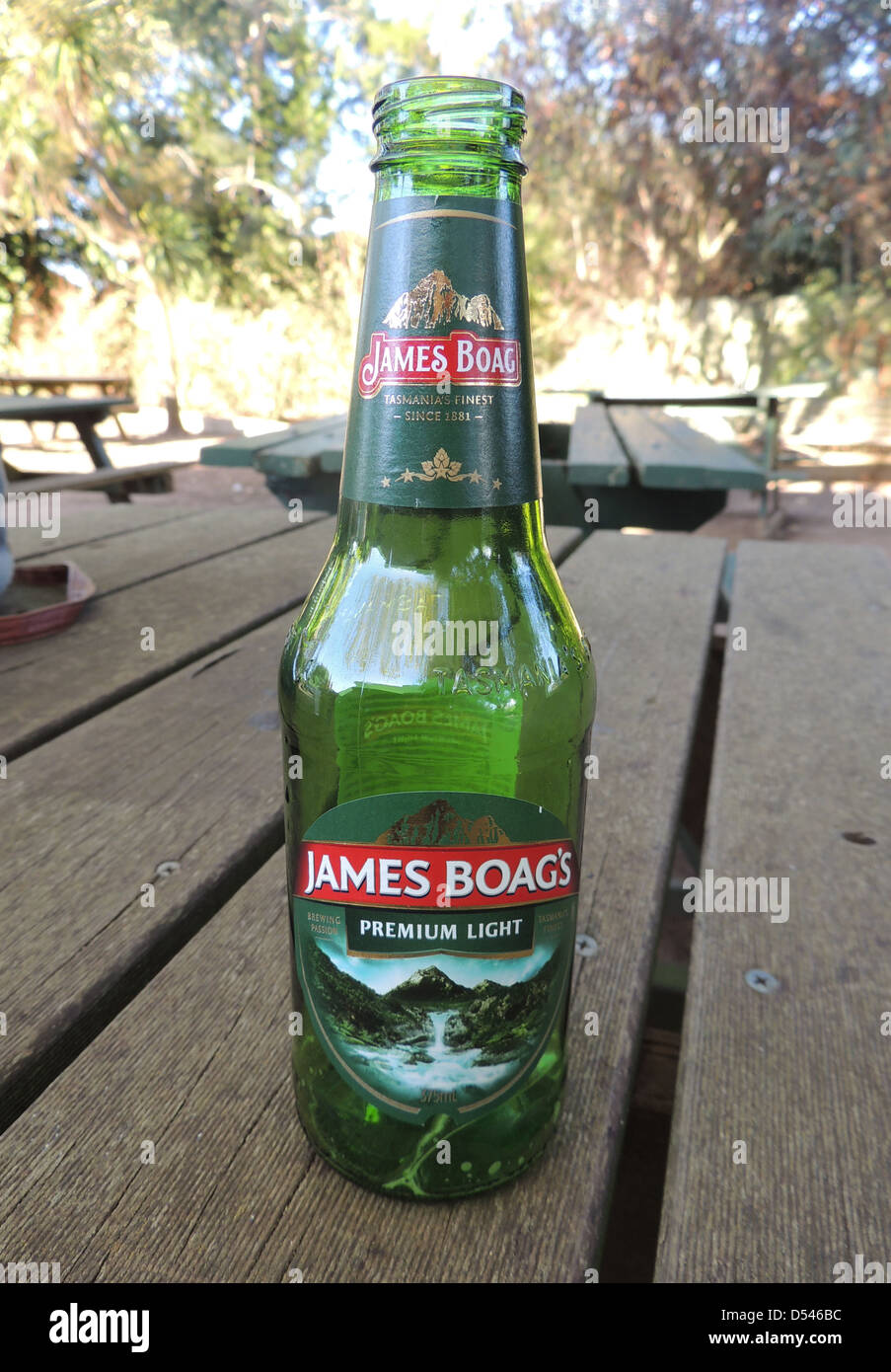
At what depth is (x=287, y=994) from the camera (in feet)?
2.51

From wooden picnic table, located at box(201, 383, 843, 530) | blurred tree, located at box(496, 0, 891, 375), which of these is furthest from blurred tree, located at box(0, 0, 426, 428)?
wooden picnic table, located at box(201, 383, 843, 530)

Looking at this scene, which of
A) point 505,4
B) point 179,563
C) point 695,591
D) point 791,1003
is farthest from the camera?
point 505,4

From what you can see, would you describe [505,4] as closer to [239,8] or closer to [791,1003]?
[239,8]

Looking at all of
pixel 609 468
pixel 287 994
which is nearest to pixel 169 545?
pixel 609 468

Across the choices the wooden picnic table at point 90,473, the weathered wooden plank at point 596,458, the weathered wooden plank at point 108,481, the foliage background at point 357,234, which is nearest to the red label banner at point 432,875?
the weathered wooden plank at point 596,458

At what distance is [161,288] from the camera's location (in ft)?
39.0

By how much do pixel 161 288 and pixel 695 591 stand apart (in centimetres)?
1177

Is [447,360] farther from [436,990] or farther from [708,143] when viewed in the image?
[708,143]

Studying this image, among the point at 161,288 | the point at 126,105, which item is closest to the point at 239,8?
the point at 126,105

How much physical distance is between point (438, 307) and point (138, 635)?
1.05 m

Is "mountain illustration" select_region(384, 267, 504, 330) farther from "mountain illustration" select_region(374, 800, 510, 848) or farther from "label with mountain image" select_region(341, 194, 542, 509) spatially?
"mountain illustration" select_region(374, 800, 510, 848)

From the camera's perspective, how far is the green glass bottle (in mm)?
595

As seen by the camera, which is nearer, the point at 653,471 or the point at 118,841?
the point at 118,841

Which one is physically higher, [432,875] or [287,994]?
[432,875]
